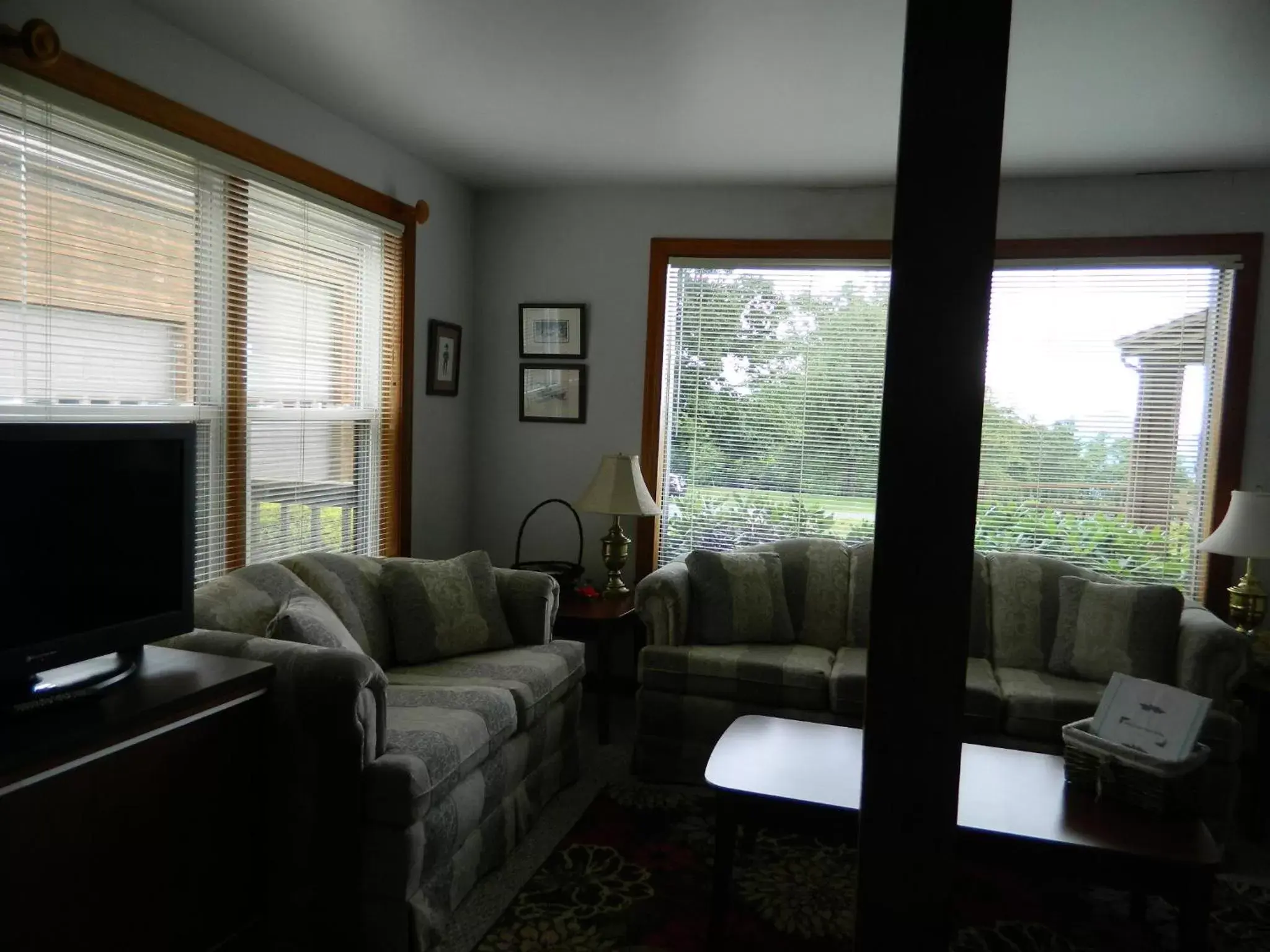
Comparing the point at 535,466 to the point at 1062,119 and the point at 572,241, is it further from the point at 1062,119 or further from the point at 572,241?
the point at 1062,119

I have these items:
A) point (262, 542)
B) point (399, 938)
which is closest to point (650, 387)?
point (262, 542)

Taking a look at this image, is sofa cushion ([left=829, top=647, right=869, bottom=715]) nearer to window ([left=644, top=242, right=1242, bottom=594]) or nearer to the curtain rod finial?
window ([left=644, top=242, right=1242, bottom=594])

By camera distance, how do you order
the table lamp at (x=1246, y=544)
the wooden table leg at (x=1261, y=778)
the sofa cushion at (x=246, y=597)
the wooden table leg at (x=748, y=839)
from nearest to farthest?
the sofa cushion at (x=246, y=597), the wooden table leg at (x=748, y=839), the wooden table leg at (x=1261, y=778), the table lamp at (x=1246, y=544)

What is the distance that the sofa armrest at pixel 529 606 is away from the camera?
A: 3398 millimetres

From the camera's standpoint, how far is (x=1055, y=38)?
2516 millimetres

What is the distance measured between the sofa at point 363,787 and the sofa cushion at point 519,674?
0.12 meters

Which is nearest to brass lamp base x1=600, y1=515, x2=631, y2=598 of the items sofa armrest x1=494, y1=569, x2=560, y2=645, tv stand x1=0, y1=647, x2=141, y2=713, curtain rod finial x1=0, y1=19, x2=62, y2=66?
sofa armrest x1=494, y1=569, x2=560, y2=645

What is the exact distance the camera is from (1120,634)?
3363mm

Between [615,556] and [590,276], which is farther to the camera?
[590,276]

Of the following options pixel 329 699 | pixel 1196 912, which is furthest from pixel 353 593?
pixel 1196 912

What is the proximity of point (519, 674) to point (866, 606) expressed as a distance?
1592 mm

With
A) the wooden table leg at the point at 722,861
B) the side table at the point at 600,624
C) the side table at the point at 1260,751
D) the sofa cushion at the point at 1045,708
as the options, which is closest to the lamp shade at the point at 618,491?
the side table at the point at 600,624

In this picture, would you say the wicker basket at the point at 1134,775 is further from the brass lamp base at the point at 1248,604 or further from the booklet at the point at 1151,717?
the brass lamp base at the point at 1248,604

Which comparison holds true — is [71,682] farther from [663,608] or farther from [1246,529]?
[1246,529]
